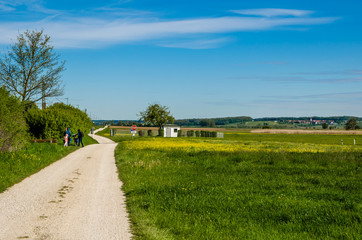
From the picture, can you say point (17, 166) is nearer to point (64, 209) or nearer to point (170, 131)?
point (64, 209)

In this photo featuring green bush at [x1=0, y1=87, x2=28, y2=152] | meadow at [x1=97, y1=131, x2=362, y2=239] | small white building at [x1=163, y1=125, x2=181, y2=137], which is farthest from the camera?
small white building at [x1=163, y1=125, x2=181, y2=137]

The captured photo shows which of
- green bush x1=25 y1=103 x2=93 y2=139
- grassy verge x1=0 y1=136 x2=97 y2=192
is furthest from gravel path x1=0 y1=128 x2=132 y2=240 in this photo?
green bush x1=25 y1=103 x2=93 y2=139

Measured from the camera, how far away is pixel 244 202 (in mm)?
10117

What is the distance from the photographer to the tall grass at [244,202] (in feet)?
24.9

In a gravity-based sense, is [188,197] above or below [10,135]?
below

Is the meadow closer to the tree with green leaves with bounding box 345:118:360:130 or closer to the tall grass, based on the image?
the tall grass

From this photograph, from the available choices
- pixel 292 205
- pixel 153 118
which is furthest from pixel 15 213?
pixel 153 118

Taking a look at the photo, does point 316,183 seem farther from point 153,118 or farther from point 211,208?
point 153,118

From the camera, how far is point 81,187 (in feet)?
40.9

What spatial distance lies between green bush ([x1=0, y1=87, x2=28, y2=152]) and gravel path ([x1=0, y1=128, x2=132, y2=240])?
554 centimetres

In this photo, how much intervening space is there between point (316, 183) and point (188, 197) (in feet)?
18.5

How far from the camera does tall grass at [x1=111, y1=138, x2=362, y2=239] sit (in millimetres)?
7594

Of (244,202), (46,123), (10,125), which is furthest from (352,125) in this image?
(244,202)

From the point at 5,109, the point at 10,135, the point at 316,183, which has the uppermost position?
the point at 5,109
